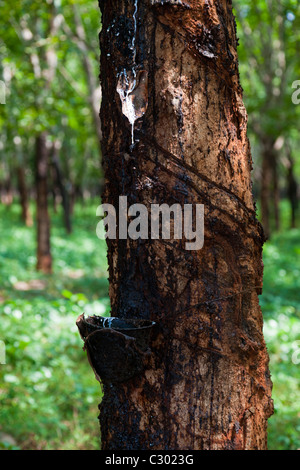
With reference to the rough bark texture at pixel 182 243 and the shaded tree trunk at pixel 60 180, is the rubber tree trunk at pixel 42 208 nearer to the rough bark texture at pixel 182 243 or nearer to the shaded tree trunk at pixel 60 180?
the shaded tree trunk at pixel 60 180

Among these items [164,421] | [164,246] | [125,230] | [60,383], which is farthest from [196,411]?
[60,383]

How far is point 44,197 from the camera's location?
422 inches

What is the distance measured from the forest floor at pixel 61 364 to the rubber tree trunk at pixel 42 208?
24.6 inches

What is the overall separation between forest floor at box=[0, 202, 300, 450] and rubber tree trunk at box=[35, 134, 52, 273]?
0.62m

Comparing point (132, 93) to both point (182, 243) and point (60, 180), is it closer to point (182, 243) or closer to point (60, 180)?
point (182, 243)

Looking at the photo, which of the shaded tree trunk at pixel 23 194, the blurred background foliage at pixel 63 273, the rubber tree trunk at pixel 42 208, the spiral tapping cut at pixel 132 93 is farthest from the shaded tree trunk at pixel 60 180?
the spiral tapping cut at pixel 132 93

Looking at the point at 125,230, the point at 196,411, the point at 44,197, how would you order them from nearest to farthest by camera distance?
the point at 196,411
the point at 125,230
the point at 44,197

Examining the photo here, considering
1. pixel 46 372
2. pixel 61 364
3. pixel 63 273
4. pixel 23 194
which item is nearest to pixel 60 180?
pixel 23 194

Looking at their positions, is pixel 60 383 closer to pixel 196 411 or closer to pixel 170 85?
pixel 196 411

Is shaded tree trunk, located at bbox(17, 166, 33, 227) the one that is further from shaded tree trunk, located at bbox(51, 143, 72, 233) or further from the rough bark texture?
the rough bark texture

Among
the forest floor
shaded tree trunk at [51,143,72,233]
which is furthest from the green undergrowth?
shaded tree trunk at [51,143,72,233]

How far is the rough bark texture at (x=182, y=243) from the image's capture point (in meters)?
1.60

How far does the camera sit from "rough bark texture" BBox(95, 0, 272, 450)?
5.24 feet
